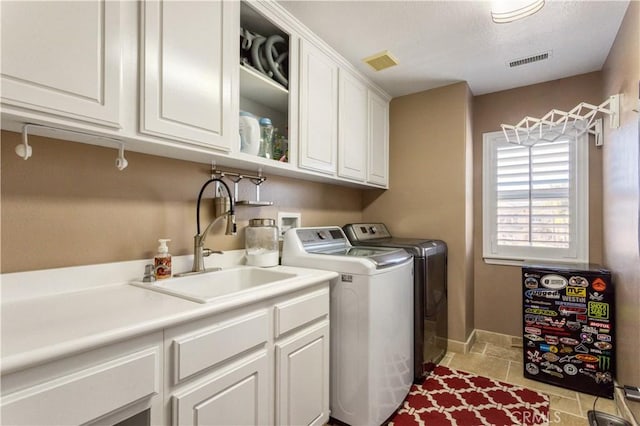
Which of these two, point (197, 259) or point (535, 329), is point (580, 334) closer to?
point (535, 329)

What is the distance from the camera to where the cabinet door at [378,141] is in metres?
2.62

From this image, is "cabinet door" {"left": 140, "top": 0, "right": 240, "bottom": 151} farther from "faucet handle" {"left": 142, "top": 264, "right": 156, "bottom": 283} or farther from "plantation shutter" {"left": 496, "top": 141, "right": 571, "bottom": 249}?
"plantation shutter" {"left": 496, "top": 141, "right": 571, "bottom": 249}

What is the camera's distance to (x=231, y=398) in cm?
108

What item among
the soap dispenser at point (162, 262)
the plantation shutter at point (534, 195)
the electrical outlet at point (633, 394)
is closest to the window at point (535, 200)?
the plantation shutter at point (534, 195)

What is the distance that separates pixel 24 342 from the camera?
0.69 metres

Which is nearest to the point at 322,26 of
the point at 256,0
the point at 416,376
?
the point at 256,0

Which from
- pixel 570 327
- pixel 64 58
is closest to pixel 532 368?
pixel 570 327

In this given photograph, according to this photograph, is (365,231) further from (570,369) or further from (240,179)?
(570,369)

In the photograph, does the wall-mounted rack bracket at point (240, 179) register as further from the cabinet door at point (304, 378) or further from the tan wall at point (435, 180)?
the tan wall at point (435, 180)

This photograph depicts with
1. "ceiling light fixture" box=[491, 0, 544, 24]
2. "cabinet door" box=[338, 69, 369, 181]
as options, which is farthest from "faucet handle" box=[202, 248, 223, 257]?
"ceiling light fixture" box=[491, 0, 544, 24]

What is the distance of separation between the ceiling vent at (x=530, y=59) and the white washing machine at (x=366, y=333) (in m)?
1.76

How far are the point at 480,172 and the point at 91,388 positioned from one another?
10.2 ft

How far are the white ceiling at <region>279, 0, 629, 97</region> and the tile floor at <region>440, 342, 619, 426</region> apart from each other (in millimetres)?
2345

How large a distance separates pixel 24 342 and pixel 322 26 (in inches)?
77.9
